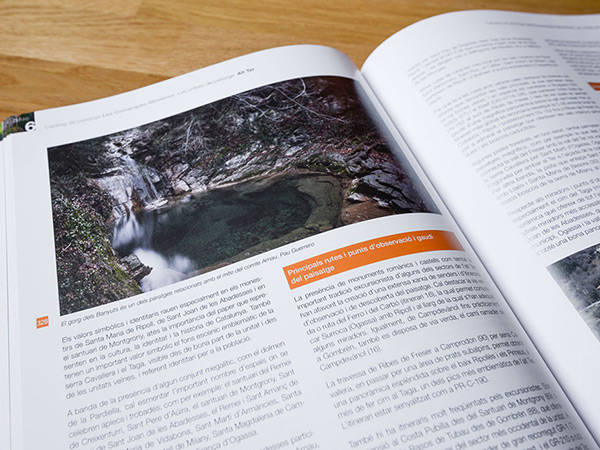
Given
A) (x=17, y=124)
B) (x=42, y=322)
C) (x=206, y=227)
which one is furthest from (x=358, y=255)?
(x=17, y=124)

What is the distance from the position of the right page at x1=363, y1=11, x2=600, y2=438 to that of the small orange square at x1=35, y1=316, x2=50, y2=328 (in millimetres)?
392

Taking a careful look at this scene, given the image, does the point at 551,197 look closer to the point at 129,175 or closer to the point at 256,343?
the point at 256,343

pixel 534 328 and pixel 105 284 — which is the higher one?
pixel 105 284

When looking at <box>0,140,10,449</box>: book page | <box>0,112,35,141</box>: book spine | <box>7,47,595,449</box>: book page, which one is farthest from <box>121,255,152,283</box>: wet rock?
<box>0,112,35,141</box>: book spine

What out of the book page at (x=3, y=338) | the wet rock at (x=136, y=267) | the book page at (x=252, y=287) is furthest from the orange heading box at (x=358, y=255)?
the book page at (x=3, y=338)

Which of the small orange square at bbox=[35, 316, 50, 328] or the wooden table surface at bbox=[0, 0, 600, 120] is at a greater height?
the wooden table surface at bbox=[0, 0, 600, 120]

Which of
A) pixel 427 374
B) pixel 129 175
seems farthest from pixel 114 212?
pixel 427 374

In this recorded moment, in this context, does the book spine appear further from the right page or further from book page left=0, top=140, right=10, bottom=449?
the right page

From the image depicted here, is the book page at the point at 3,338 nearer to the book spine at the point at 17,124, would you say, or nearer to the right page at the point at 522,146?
the book spine at the point at 17,124

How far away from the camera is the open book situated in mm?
383

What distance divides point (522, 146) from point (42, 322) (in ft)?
1.57

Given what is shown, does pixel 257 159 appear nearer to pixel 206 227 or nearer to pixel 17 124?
pixel 206 227

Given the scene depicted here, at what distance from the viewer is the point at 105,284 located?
45 cm

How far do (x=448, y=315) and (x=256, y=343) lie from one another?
0.16 metres
